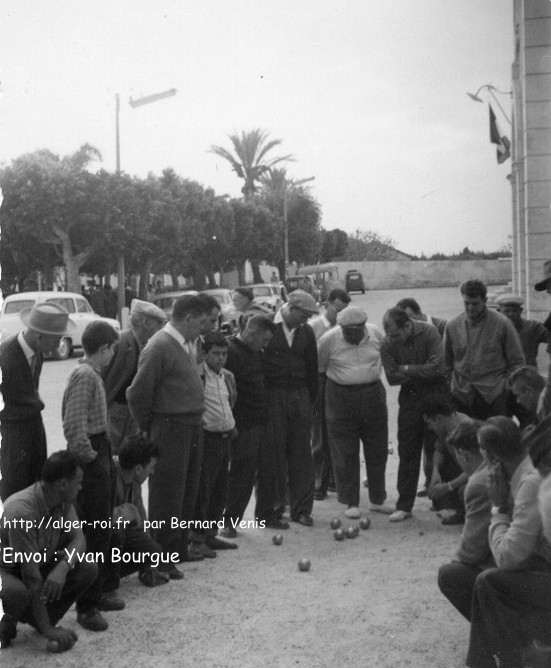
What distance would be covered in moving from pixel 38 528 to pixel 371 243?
5011 centimetres

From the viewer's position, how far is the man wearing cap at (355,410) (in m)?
7.23

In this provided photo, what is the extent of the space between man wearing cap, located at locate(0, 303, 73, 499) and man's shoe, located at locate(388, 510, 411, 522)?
303cm

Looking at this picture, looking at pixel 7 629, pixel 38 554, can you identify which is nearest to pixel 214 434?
pixel 38 554

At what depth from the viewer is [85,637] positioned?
4551 millimetres

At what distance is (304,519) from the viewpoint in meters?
6.94

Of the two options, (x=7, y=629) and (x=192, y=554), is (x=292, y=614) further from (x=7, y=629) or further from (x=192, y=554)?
(x=7, y=629)

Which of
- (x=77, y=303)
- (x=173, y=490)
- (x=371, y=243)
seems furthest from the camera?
(x=371, y=243)

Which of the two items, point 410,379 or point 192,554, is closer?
point 192,554

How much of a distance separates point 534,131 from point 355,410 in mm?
3155

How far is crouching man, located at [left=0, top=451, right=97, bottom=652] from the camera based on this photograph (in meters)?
4.32

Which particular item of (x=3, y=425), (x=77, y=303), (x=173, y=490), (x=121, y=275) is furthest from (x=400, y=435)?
(x=121, y=275)

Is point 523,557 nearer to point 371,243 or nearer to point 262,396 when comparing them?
point 262,396

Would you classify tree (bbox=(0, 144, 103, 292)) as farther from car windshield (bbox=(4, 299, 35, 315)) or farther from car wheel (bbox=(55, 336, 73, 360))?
car windshield (bbox=(4, 299, 35, 315))

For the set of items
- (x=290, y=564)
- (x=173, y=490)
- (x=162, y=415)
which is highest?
(x=162, y=415)
